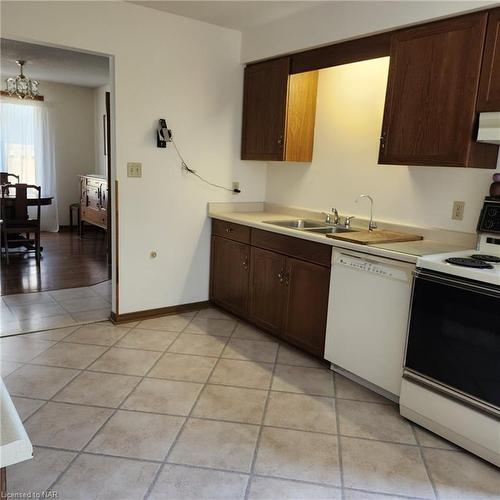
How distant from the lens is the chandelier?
6022 millimetres

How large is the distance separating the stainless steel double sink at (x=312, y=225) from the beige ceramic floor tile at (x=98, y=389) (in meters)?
1.52

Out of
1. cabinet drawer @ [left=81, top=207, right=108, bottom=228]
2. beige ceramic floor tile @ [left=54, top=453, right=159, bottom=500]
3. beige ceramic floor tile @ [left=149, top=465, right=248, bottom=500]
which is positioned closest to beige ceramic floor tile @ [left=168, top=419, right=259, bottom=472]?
beige ceramic floor tile @ [left=149, top=465, right=248, bottom=500]

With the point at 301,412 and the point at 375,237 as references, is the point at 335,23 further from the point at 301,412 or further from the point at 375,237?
the point at 301,412

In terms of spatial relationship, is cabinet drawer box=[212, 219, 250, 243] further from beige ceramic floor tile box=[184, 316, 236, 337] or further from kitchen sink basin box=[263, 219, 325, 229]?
beige ceramic floor tile box=[184, 316, 236, 337]

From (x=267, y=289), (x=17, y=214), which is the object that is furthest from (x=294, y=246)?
(x=17, y=214)

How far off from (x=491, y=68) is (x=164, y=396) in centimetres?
239

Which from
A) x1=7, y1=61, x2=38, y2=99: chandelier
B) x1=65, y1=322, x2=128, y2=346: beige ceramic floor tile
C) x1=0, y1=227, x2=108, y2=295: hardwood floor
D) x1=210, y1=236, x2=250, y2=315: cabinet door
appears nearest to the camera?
x1=65, y1=322, x2=128, y2=346: beige ceramic floor tile

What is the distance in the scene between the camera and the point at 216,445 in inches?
81.6

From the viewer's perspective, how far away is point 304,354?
10.2 feet

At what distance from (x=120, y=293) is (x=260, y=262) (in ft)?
3.71

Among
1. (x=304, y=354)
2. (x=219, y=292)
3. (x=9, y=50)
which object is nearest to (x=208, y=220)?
(x=219, y=292)

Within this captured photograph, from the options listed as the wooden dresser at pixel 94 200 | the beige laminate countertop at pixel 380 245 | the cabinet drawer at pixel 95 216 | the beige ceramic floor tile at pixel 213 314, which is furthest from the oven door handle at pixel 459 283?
the cabinet drawer at pixel 95 216

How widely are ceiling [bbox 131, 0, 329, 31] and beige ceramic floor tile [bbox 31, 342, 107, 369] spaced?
95.6 inches

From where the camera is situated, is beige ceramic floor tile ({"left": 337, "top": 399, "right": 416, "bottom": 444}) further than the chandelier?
No
